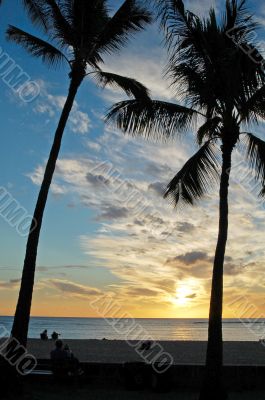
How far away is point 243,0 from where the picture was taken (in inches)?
493

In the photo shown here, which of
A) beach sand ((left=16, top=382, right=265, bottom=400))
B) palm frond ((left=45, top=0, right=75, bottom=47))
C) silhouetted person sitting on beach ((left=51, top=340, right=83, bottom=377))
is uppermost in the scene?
palm frond ((left=45, top=0, right=75, bottom=47))

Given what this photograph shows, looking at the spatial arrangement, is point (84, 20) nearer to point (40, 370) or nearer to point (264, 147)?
point (264, 147)

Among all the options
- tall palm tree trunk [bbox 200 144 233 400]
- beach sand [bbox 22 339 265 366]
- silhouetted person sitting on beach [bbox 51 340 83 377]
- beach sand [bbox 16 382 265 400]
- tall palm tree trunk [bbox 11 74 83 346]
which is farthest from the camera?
beach sand [bbox 22 339 265 366]

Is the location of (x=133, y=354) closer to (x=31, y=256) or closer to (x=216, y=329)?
(x=216, y=329)

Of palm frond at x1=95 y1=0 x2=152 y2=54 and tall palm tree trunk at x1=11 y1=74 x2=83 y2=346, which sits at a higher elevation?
palm frond at x1=95 y1=0 x2=152 y2=54

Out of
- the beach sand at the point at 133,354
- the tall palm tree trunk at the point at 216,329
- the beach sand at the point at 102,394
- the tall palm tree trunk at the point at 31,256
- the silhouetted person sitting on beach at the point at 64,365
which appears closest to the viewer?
the tall palm tree trunk at the point at 216,329

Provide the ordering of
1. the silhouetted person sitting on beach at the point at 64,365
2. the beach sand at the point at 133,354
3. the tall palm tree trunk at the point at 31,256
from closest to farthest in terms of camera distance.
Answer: the tall palm tree trunk at the point at 31,256, the silhouetted person sitting on beach at the point at 64,365, the beach sand at the point at 133,354

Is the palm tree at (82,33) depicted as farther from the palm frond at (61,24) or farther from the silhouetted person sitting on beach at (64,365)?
the silhouetted person sitting on beach at (64,365)

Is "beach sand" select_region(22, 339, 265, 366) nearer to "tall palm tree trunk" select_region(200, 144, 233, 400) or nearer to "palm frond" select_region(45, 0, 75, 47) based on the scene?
"tall palm tree trunk" select_region(200, 144, 233, 400)

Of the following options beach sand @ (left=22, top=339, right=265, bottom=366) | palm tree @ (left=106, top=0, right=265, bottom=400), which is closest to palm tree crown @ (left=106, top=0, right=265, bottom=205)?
palm tree @ (left=106, top=0, right=265, bottom=400)

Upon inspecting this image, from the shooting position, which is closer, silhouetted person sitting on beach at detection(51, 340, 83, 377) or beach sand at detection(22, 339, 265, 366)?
silhouetted person sitting on beach at detection(51, 340, 83, 377)

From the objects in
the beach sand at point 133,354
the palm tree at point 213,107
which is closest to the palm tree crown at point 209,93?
the palm tree at point 213,107

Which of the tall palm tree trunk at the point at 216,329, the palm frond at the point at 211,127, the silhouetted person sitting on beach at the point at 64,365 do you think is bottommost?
the silhouetted person sitting on beach at the point at 64,365

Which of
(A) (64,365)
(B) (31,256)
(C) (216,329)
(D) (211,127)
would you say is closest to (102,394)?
(A) (64,365)
